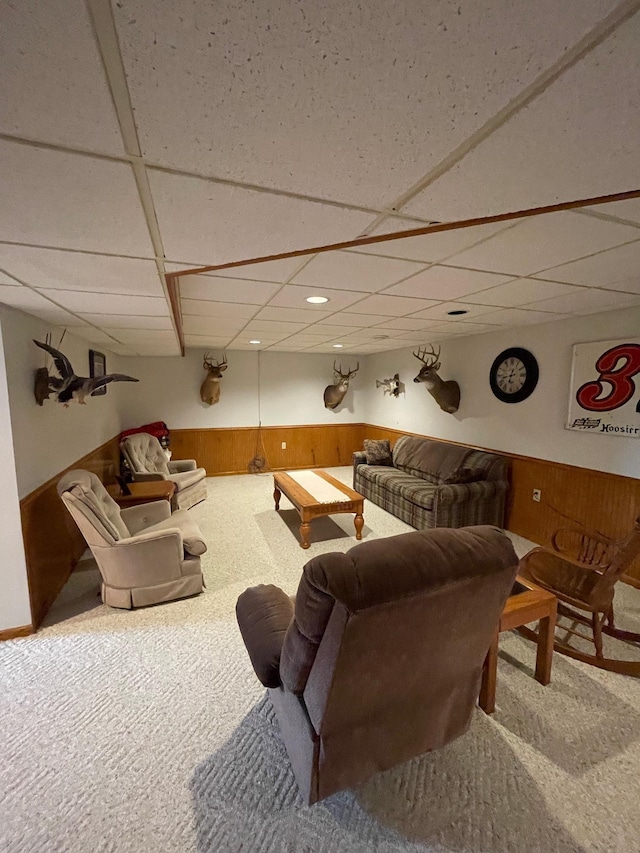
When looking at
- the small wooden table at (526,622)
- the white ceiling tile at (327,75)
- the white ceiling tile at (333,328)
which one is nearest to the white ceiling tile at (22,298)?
the white ceiling tile at (327,75)

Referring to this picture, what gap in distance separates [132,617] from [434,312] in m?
3.29

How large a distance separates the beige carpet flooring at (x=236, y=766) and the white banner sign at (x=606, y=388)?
193 cm

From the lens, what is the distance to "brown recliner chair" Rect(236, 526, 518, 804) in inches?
38.5

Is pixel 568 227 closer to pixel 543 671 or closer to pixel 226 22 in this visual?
pixel 226 22

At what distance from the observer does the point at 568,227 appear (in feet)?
4.49

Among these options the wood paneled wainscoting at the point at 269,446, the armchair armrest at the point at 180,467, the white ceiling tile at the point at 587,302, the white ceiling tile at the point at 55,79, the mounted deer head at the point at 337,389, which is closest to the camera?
the white ceiling tile at the point at 55,79

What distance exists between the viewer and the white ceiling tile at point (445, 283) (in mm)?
1938

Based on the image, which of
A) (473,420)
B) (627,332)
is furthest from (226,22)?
(473,420)

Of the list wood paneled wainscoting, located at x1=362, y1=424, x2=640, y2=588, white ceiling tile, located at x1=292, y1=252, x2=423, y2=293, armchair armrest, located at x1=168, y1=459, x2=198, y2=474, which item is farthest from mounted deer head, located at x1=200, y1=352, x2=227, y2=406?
wood paneled wainscoting, located at x1=362, y1=424, x2=640, y2=588

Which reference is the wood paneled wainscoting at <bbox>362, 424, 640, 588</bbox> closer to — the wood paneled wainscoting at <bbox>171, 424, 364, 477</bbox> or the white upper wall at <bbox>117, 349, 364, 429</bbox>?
the wood paneled wainscoting at <bbox>171, 424, 364, 477</bbox>

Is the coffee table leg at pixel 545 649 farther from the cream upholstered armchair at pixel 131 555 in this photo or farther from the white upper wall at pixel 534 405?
the cream upholstered armchair at pixel 131 555

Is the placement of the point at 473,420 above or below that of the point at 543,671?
above

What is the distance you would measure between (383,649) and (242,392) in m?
5.68

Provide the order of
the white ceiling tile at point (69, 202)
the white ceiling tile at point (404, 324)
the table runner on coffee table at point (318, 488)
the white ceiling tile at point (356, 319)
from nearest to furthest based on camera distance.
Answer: the white ceiling tile at point (69, 202) → the white ceiling tile at point (356, 319) → the white ceiling tile at point (404, 324) → the table runner on coffee table at point (318, 488)
